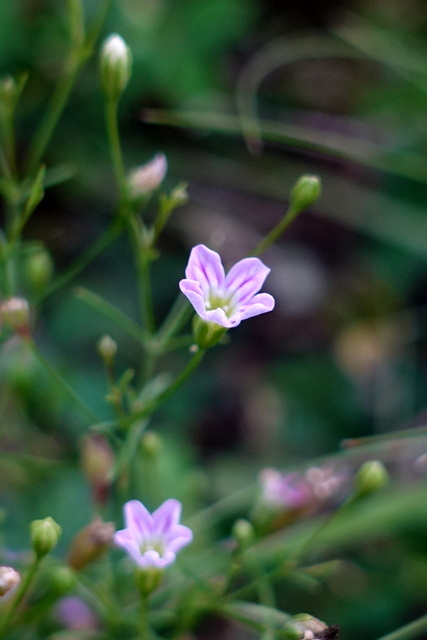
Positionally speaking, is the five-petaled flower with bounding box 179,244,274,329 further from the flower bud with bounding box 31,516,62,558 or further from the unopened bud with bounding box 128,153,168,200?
the flower bud with bounding box 31,516,62,558

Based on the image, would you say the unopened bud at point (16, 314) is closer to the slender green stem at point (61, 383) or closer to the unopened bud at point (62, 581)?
the slender green stem at point (61, 383)

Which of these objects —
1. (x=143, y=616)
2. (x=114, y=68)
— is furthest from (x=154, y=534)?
(x=114, y=68)

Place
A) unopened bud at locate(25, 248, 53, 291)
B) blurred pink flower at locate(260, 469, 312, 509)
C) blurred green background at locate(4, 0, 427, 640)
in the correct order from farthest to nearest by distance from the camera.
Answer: blurred green background at locate(4, 0, 427, 640), blurred pink flower at locate(260, 469, 312, 509), unopened bud at locate(25, 248, 53, 291)

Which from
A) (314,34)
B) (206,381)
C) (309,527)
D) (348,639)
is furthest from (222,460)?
(314,34)

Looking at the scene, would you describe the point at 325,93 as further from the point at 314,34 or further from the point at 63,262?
the point at 63,262

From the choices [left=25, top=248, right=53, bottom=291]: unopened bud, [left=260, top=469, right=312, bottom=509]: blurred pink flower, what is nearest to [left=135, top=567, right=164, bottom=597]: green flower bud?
[left=260, top=469, right=312, bottom=509]: blurred pink flower

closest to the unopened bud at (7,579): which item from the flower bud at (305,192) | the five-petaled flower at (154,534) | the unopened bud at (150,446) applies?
the five-petaled flower at (154,534)
